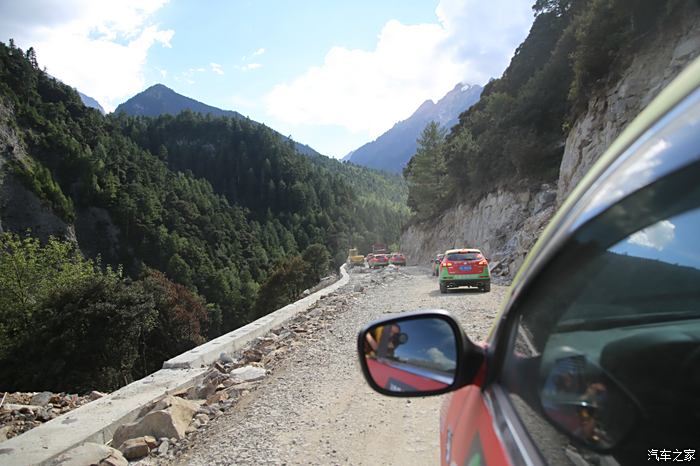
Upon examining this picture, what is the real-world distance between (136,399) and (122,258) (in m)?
91.1

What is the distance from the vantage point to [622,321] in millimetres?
1162

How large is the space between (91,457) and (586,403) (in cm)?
505

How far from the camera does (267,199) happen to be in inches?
5856

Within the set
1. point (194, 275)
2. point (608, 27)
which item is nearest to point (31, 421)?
point (608, 27)

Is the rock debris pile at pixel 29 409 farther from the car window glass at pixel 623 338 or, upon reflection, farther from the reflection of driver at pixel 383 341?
the car window glass at pixel 623 338

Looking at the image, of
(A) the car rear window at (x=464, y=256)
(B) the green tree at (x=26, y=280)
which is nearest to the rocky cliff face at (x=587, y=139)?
(A) the car rear window at (x=464, y=256)

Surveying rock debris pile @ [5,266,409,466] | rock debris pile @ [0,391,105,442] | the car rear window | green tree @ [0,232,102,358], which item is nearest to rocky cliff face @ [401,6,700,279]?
the car rear window

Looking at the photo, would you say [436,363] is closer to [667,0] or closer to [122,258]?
[667,0]

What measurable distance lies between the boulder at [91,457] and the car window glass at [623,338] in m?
4.47

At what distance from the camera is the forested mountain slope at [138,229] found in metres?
24.4

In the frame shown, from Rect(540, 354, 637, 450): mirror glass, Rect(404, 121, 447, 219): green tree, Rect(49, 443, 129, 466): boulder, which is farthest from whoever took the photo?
Rect(404, 121, 447, 219): green tree

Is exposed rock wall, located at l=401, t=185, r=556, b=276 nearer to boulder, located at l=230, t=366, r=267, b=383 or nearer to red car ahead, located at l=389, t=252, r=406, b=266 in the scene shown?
red car ahead, located at l=389, t=252, r=406, b=266

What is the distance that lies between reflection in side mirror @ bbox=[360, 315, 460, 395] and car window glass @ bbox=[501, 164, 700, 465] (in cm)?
27

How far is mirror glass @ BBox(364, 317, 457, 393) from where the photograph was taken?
1.57 m
